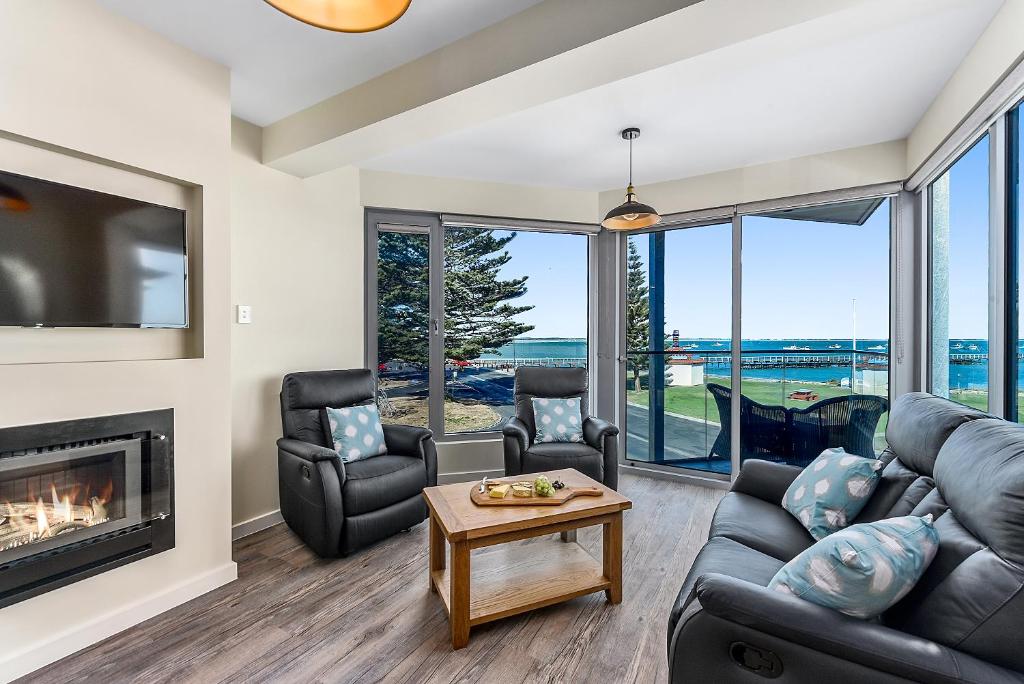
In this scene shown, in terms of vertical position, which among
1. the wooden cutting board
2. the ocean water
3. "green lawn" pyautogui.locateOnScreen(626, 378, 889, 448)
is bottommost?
the wooden cutting board

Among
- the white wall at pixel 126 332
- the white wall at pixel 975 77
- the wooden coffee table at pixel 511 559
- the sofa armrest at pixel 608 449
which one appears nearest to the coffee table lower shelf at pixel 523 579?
the wooden coffee table at pixel 511 559

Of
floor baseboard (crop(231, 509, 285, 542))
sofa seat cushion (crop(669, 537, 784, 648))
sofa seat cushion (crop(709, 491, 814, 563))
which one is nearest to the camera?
sofa seat cushion (crop(669, 537, 784, 648))

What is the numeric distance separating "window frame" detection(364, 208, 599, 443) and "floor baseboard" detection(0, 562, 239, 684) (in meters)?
1.82

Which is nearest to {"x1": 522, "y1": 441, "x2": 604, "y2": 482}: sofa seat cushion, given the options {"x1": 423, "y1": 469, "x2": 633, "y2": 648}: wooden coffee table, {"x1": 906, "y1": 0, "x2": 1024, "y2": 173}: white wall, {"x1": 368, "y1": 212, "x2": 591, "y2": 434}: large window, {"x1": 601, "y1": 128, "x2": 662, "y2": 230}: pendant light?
{"x1": 423, "y1": 469, "x2": 633, "y2": 648}: wooden coffee table

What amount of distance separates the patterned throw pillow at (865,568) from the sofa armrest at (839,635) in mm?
36

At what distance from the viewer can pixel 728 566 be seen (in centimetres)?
168

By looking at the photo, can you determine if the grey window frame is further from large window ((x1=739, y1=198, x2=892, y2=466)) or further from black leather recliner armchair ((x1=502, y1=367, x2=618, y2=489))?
black leather recliner armchair ((x1=502, y1=367, x2=618, y2=489))

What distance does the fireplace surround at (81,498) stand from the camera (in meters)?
1.83

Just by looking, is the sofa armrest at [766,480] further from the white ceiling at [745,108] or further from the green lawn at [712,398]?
the white ceiling at [745,108]

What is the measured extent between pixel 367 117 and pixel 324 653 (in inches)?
98.9

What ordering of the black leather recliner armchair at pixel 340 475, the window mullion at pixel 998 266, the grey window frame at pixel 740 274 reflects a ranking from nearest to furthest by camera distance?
the window mullion at pixel 998 266, the black leather recliner armchair at pixel 340 475, the grey window frame at pixel 740 274

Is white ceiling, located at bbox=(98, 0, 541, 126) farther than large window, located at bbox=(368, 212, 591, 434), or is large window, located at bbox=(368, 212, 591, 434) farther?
large window, located at bbox=(368, 212, 591, 434)

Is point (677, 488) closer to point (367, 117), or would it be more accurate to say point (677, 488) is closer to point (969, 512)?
point (969, 512)

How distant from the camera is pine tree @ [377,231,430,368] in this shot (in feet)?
13.2
